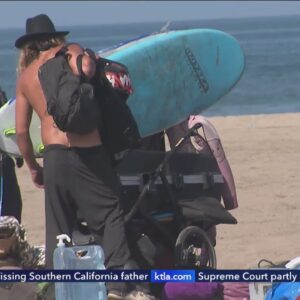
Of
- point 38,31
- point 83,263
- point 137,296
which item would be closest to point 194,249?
point 137,296

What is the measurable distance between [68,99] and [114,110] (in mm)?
370

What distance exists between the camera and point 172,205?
5789 mm

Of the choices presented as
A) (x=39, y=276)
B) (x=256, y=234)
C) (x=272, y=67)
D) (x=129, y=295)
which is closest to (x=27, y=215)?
(x=256, y=234)

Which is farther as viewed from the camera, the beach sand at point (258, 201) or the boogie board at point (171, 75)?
the beach sand at point (258, 201)

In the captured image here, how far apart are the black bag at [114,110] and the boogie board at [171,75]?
112 centimetres

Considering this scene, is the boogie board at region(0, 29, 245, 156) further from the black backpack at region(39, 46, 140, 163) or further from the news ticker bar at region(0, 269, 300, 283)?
the news ticker bar at region(0, 269, 300, 283)

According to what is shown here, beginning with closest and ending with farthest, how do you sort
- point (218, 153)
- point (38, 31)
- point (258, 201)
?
point (38, 31) < point (218, 153) < point (258, 201)

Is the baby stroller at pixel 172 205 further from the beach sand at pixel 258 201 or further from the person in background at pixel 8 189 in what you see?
the beach sand at pixel 258 201

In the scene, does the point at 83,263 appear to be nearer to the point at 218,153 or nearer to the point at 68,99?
the point at 68,99

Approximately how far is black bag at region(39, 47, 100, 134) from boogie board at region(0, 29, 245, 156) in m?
1.28

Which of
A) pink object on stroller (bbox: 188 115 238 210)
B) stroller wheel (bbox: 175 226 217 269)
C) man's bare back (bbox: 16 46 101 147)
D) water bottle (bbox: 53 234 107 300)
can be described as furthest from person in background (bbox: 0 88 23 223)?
water bottle (bbox: 53 234 107 300)

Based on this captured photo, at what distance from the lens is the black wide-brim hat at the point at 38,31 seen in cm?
548

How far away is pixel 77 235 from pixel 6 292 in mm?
765

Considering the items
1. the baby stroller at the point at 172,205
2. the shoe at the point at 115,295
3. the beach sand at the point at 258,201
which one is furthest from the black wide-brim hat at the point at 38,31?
the beach sand at the point at 258,201
